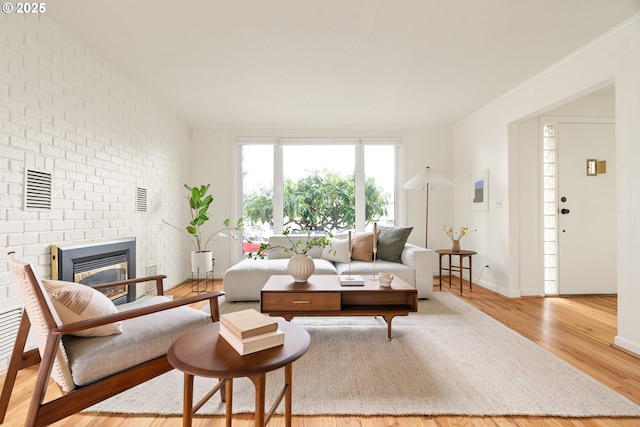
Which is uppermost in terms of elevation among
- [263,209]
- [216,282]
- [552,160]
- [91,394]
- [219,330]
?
[552,160]

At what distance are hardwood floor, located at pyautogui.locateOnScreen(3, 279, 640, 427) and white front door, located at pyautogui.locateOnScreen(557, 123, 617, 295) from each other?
29cm

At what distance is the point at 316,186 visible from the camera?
5.13 m

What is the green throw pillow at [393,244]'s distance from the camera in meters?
3.91

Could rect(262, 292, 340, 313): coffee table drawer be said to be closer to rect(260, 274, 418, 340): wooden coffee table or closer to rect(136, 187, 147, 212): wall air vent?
rect(260, 274, 418, 340): wooden coffee table

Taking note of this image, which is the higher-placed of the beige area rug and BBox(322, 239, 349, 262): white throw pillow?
BBox(322, 239, 349, 262): white throw pillow

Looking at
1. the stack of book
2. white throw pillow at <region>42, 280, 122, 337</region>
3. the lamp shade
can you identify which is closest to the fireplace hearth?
white throw pillow at <region>42, 280, 122, 337</region>

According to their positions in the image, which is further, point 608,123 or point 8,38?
point 608,123

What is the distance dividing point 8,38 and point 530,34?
12.1 feet

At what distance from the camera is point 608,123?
3840 millimetres

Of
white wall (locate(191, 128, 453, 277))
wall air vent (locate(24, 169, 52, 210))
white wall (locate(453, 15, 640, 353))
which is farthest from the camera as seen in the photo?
white wall (locate(191, 128, 453, 277))

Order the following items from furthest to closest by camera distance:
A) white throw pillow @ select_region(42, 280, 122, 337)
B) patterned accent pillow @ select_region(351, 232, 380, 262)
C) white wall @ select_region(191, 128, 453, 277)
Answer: white wall @ select_region(191, 128, 453, 277)
patterned accent pillow @ select_region(351, 232, 380, 262)
white throw pillow @ select_region(42, 280, 122, 337)

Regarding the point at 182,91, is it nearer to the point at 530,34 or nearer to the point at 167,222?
the point at 167,222

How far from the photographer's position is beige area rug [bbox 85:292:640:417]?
162cm

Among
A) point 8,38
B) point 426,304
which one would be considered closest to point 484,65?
point 426,304
